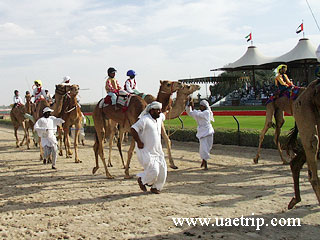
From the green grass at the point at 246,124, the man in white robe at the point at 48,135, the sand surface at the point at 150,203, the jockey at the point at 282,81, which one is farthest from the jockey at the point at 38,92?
the jockey at the point at 282,81

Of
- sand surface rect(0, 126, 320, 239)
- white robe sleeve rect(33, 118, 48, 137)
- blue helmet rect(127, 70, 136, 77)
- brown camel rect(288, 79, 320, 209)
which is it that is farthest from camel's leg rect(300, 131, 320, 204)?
white robe sleeve rect(33, 118, 48, 137)

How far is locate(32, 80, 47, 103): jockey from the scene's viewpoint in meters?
14.2

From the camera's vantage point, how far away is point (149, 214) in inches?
220

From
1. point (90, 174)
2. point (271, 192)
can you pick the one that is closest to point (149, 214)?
point (271, 192)

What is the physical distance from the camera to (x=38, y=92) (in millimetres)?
14625

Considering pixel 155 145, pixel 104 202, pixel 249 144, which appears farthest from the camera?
pixel 249 144

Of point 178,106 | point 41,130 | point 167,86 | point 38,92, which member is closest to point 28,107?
point 38,92

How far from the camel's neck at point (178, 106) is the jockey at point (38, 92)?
586cm

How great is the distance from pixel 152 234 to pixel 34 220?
1.95 meters

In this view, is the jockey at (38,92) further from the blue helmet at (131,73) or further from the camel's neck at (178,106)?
the camel's neck at (178,106)


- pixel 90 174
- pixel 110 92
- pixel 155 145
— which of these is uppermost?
pixel 110 92

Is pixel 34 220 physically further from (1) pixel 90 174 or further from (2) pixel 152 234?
(1) pixel 90 174

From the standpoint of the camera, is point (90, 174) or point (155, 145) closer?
point (155, 145)

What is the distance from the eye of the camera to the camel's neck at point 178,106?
10.6m
